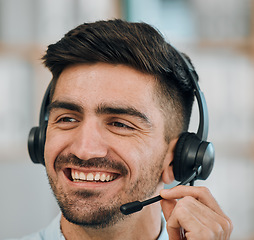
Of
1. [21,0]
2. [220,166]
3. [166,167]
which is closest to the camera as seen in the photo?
[166,167]

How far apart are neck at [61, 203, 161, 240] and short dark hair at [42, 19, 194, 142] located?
0.28m

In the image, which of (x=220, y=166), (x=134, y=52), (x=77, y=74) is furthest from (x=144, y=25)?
(x=220, y=166)

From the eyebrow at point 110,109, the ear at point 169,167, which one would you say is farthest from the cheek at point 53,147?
the ear at point 169,167

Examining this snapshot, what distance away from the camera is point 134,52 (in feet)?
4.01

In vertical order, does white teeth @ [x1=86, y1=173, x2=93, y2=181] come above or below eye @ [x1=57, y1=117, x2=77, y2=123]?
below

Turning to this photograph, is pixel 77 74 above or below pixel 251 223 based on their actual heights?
above

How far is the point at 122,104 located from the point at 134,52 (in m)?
0.17

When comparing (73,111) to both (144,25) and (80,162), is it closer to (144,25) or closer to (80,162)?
(80,162)

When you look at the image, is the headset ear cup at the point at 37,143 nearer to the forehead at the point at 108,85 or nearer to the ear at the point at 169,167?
the forehead at the point at 108,85

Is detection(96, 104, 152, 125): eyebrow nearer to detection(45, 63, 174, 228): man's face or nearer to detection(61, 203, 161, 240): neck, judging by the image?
detection(45, 63, 174, 228): man's face

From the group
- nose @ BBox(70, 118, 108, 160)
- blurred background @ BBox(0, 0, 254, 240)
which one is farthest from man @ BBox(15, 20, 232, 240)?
blurred background @ BBox(0, 0, 254, 240)

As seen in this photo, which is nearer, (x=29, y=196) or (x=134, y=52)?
(x=134, y=52)

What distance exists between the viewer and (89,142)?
1166mm

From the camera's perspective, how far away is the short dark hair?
1.23 m
